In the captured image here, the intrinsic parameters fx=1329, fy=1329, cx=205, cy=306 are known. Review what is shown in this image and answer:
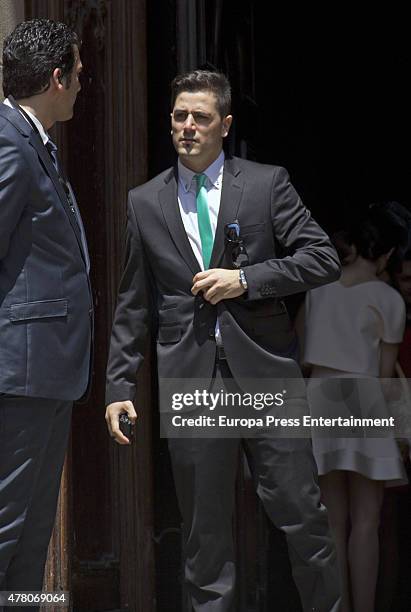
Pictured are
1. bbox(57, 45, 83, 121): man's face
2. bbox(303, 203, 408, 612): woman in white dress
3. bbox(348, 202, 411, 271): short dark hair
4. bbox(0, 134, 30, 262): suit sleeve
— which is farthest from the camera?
bbox(348, 202, 411, 271): short dark hair

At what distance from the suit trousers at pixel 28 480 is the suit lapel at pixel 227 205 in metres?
0.78

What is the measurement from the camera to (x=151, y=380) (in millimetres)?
5465

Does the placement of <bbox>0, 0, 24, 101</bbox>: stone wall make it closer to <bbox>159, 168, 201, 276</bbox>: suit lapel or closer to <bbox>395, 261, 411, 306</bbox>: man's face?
<bbox>159, 168, 201, 276</bbox>: suit lapel

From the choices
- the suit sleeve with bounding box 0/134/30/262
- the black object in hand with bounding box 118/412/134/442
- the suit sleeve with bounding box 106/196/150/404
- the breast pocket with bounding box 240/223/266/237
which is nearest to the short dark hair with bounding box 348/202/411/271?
the breast pocket with bounding box 240/223/266/237

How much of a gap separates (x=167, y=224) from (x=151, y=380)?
0.96 meters

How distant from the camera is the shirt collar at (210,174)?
4.77 meters

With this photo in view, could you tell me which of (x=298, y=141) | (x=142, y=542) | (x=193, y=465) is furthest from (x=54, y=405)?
(x=298, y=141)

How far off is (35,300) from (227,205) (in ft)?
2.95

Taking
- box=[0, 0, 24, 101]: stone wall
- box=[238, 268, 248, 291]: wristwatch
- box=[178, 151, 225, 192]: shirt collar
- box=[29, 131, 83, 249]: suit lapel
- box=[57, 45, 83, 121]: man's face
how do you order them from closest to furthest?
box=[29, 131, 83, 249]: suit lapel
box=[57, 45, 83, 121]: man's face
box=[238, 268, 248, 291]: wristwatch
box=[178, 151, 225, 192]: shirt collar
box=[0, 0, 24, 101]: stone wall

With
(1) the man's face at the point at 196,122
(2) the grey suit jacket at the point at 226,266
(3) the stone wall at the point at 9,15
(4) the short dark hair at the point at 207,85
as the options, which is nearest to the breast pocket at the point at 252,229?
(2) the grey suit jacket at the point at 226,266

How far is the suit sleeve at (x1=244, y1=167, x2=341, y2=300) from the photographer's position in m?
4.55

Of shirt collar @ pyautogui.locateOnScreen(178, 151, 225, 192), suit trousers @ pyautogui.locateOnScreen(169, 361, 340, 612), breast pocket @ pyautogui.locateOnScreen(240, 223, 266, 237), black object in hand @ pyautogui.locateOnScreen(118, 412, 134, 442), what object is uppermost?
shirt collar @ pyautogui.locateOnScreen(178, 151, 225, 192)

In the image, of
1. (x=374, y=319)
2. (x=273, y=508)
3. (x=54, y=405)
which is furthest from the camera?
(x=374, y=319)

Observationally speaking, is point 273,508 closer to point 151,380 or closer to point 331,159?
point 151,380
